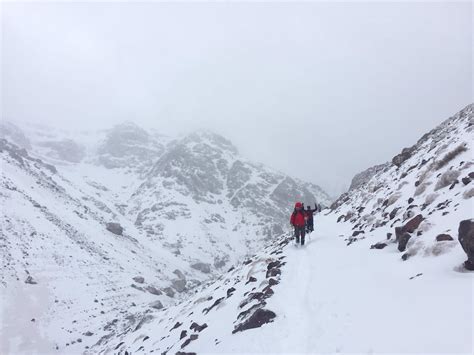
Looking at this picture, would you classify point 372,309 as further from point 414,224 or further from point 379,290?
point 414,224

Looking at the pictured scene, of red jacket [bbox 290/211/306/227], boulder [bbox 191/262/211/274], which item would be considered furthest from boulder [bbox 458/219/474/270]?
boulder [bbox 191/262/211/274]

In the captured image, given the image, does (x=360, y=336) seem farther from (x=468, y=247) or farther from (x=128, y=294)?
(x=128, y=294)

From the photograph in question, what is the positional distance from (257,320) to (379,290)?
13.9ft

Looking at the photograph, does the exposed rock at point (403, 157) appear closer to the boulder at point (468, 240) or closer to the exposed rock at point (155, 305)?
the boulder at point (468, 240)

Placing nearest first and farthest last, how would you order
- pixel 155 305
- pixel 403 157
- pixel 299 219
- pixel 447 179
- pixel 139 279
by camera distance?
pixel 447 179
pixel 299 219
pixel 403 157
pixel 155 305
pixel 139 279

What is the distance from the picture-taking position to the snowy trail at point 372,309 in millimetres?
7176

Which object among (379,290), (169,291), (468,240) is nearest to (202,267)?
(169,291)

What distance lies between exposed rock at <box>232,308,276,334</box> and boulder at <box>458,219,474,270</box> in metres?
6.13

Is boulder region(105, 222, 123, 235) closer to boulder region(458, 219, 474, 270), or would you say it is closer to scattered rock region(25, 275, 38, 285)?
scattered rock region(25, 275, 38, 285)

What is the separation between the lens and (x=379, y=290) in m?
10.3

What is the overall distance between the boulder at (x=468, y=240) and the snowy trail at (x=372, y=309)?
0.36 metres

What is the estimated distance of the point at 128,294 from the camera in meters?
53.5

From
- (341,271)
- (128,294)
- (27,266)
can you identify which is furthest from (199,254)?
(341,271)

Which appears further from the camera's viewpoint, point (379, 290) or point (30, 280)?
point (30, 280)
